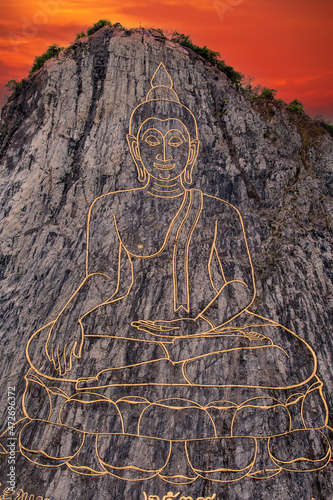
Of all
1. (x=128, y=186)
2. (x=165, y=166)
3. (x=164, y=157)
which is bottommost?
(x=128, y=186)

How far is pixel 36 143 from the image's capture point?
8.33 m

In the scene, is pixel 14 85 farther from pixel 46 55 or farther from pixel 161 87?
pixel 161 87

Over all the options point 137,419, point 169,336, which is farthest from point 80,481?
point 169,336

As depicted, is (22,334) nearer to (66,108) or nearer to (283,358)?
(283,358)

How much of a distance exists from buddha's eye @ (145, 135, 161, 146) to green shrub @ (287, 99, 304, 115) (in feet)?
14.0

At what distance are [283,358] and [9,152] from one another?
25.0 ft

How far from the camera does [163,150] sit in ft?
24.5

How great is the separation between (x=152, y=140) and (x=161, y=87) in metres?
1.96

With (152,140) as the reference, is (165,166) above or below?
below

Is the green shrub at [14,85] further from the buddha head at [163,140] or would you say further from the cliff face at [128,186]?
the buddha head at [163,140]

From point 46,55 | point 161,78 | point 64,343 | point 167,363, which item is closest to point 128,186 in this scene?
point 161,78

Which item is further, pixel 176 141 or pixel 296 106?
pixel 296 106

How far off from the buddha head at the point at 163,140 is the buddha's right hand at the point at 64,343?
3.30 metres

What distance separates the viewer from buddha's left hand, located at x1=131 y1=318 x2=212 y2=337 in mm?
6336
